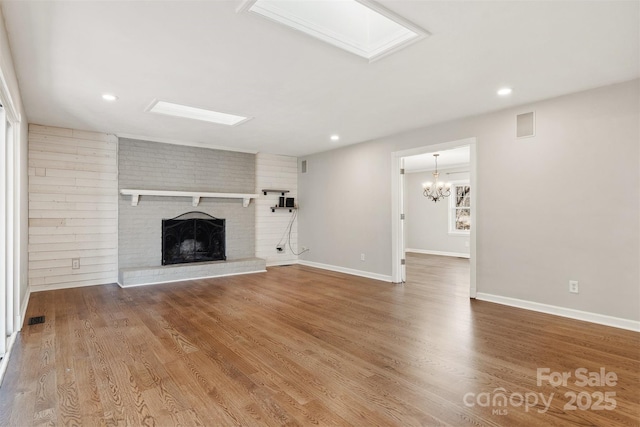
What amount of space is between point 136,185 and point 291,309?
3.61m

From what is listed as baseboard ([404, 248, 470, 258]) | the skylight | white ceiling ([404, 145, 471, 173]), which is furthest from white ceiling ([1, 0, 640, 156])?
baseboard ([404, 248, 470, 258])

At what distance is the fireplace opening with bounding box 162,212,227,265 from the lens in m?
5.97

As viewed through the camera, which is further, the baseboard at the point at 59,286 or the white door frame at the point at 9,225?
the baseboard at the point at 59,286

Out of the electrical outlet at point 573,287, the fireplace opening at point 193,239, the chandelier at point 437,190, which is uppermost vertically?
the chandelier at point 437,190

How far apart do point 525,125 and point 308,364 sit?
11.8 ft

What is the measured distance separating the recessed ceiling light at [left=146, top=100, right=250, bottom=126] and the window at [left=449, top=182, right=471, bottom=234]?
6574 millimetres

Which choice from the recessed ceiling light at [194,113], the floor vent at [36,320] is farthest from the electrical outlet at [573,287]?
the floor vent at [36,320]

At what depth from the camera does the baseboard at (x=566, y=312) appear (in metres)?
3.24

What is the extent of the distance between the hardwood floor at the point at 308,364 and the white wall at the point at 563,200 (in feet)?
1.31

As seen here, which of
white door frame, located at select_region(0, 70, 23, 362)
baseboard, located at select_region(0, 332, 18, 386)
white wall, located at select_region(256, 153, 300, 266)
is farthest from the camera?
white wall, located at select_region(256, 153, 300, 266)

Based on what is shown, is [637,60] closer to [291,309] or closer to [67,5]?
[291,309]

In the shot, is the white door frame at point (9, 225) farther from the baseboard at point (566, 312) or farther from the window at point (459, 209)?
the window at point (459, 209)

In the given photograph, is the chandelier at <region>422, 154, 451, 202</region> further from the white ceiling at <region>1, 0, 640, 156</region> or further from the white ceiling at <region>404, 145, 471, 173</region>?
the white ceiling at <region>1, 0, 640, 156</region>

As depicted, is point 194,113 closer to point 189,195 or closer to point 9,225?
point 189,195
